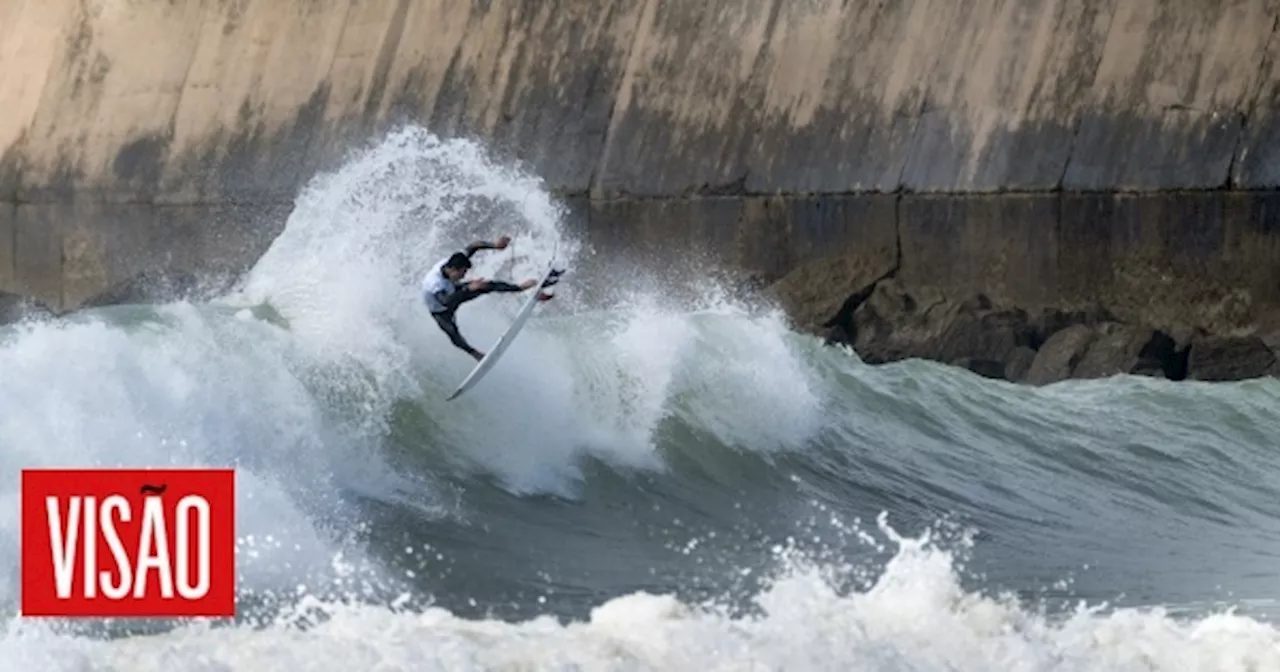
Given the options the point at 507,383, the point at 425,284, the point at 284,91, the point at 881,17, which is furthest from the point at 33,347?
the point at 284,91

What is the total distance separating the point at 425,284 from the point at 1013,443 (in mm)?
4200

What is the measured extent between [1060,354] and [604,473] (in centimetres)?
459

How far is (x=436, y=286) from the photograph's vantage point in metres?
13.6

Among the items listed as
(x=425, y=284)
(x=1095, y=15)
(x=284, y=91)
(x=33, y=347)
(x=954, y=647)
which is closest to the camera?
(x=954, y=647)

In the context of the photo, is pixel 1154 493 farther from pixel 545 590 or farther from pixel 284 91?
pixel 284 91

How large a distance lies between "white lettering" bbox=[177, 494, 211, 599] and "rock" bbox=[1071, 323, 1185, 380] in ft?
31.5

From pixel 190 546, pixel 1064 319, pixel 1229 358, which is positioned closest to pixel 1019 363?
pixel 1064 319

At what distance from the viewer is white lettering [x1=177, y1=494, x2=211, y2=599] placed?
7953 mm

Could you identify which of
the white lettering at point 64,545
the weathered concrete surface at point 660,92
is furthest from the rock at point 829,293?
the white lettering at point 64,545

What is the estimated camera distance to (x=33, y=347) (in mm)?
12273

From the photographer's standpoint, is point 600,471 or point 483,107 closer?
point 600,471

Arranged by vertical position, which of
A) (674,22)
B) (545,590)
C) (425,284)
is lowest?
(545,590)

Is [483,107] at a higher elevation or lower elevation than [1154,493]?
higher

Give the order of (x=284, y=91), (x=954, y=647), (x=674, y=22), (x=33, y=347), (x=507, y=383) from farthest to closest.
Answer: (x=284, y=91)
(x=674, y=22)
(x=507, y=383)
(x=33, y=347)
(x=954, y=647)
